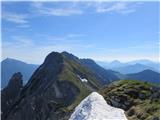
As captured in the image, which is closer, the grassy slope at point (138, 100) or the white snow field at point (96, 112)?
the white snow field at point (96, 112)

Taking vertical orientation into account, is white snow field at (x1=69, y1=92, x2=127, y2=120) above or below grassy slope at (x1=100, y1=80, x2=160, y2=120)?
above

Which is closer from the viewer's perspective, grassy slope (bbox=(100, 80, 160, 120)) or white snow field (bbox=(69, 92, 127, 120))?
white snow field (bbox=(69, 92, 127, 120))

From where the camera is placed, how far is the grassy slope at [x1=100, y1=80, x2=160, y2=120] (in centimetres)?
4166

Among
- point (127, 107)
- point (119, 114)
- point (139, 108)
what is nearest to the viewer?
point (119, 114)

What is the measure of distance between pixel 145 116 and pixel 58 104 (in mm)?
153017

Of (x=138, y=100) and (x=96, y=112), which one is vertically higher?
(x=96, y=112)

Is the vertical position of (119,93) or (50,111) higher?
(119,93)

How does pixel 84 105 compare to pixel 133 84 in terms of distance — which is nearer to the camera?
pixel 84 105

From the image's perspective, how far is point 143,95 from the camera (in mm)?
51906

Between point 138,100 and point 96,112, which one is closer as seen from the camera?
point 96,112

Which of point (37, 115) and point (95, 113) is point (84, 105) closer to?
point (95, 113)

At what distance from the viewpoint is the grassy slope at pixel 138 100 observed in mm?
41656

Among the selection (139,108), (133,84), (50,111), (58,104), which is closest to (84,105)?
(139,108)

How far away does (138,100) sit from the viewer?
5003 centimetres
